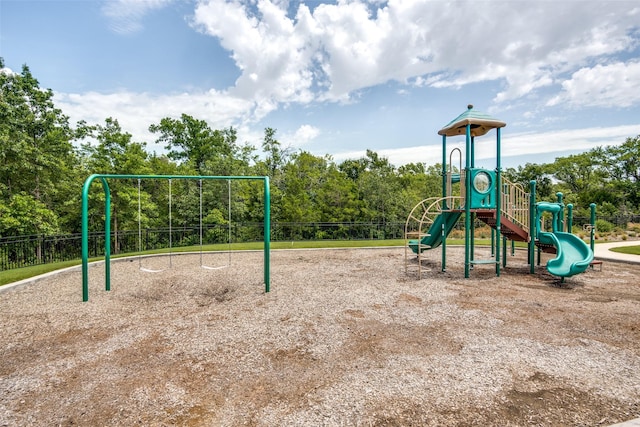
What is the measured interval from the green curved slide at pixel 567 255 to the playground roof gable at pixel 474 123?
3.25 m

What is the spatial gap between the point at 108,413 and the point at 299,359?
197 cm

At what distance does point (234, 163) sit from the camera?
20.5 meters

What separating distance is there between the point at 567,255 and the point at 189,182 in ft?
63.6

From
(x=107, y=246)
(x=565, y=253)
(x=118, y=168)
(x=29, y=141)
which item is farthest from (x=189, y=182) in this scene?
(x=565, y=253)

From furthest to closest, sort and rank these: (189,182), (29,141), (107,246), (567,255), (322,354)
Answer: (189,182) < (29,141) < (567,255) < (107,246) < (322,354)

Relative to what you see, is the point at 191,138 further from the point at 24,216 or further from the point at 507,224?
the point at 507,224

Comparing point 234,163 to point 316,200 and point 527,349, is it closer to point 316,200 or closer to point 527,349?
point 316,200


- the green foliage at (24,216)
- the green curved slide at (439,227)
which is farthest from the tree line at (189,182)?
the green curved slide at (439,227)

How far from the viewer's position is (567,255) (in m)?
8.02

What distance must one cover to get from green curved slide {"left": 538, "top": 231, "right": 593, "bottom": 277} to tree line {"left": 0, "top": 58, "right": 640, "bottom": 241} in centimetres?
966

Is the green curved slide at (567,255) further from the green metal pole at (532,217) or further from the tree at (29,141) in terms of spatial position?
the tree at (29,141)

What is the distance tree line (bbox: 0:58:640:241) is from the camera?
14.6m

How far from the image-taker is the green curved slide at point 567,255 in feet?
24.3

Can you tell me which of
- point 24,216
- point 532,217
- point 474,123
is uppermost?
point 474,123
